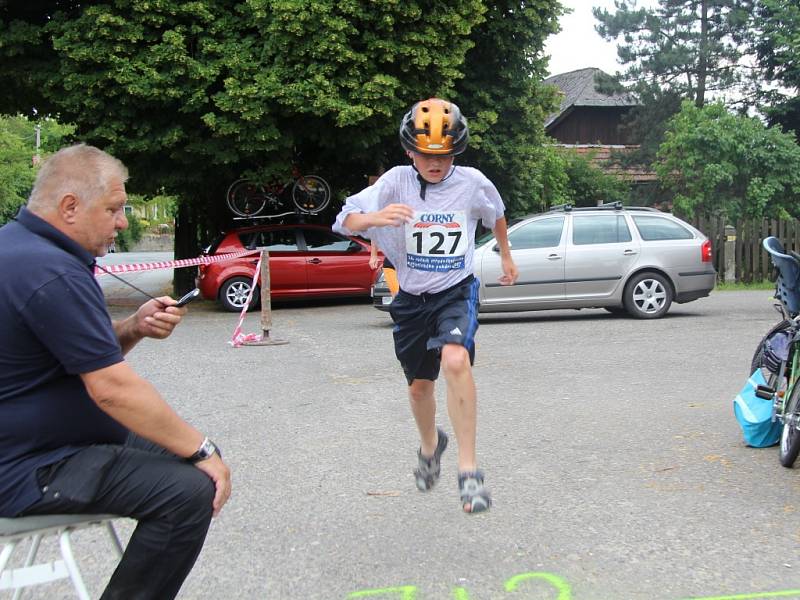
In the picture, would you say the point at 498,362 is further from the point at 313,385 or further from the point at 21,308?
the point at 21,308

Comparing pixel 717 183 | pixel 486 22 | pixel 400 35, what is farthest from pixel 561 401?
pixel 717 183

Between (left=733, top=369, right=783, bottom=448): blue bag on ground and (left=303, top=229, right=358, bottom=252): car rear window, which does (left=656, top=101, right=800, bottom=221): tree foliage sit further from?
(left=733, top=369, right=783, bottom=448): blue bag on ground

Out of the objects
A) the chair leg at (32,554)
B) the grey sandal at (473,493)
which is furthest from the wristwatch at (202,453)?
the grey sandal at (473,493)

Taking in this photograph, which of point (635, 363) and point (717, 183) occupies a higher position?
point (717, 183)

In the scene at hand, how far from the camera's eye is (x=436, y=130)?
430cm

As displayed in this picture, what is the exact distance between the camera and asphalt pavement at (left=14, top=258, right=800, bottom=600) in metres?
3.79

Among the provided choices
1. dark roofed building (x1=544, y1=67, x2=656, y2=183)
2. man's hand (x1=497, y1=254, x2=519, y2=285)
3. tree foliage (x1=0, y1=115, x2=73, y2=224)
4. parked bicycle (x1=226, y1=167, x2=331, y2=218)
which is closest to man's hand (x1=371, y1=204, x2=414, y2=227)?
man's hand (x1=497, y1=254, x2=519, y2=285)

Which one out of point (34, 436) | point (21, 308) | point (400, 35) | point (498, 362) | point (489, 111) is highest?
point (400, 35)

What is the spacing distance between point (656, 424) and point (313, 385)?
3427 millimetres

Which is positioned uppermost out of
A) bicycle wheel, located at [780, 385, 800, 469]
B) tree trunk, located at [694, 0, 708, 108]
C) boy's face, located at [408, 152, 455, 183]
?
tree trunk, located at [694, 0, 708, 108]

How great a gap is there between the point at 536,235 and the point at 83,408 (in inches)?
460

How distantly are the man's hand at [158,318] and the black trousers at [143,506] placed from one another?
0.60m

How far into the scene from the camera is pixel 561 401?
7.70 meters

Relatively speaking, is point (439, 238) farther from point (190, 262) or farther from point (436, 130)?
point (190, 262)
